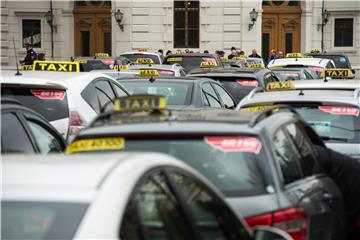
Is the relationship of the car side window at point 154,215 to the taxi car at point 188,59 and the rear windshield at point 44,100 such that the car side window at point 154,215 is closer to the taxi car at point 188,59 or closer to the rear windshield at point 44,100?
the rear windshield at point 44,100

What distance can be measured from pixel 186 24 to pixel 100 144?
3707 centimetres

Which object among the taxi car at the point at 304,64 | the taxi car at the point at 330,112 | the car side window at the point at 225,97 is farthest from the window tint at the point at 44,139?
the taxi car at the point at 304,64

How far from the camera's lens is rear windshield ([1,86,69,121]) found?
7914 millimetres

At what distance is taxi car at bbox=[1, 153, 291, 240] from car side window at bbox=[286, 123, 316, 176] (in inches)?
83.5

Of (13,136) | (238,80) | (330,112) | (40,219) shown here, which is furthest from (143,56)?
(40,219)

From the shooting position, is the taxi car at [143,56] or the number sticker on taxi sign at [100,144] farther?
the taxi car at [143,56]

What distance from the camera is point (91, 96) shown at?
355 inches

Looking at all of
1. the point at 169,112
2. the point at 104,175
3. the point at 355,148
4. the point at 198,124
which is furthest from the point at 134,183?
the point at 355,148

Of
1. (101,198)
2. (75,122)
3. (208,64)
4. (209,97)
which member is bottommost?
(75,122)

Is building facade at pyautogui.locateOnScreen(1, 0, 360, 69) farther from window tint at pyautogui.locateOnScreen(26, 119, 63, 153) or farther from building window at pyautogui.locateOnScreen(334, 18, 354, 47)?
window tint at pyautogui.locateOnScreen(26, 119, 63, 153)

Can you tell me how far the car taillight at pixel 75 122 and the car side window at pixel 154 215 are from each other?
5128 millimetres

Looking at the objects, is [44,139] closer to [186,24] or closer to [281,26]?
[186,24]

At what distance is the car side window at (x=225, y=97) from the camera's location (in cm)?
1249

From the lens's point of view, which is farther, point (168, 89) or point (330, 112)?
point (168, 89)
